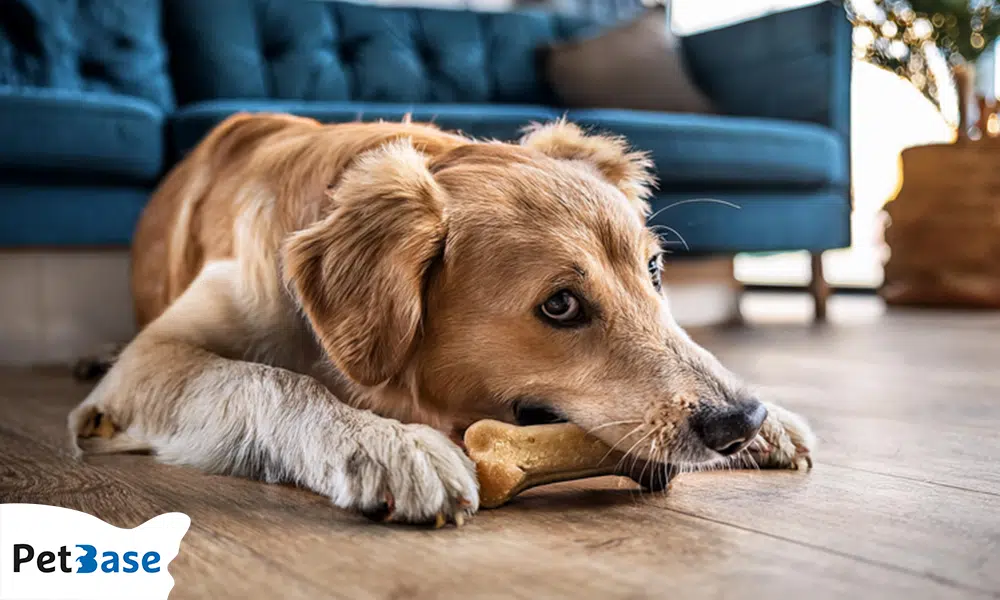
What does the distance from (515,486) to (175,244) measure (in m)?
1.22

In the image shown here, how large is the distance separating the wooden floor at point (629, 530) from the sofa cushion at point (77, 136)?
1222mm

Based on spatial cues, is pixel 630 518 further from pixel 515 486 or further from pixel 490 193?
pixel 490 193

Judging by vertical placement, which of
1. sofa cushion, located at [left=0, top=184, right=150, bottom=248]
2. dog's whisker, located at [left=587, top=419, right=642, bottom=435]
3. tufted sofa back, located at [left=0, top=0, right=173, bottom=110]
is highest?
tufted sofa back, located at [left=0, top=0, right=173, bottom=110]

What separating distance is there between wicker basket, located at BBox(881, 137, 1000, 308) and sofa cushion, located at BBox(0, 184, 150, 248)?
3.79 meters

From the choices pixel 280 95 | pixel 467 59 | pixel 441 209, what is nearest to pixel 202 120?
pixel 280 95

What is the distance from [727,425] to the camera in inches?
48.6

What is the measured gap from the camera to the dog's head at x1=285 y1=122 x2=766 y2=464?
52.9 inches

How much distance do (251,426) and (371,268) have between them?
297 mm

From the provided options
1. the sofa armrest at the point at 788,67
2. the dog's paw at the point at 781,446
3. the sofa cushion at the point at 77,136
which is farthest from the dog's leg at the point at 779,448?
the sofa armrest at the point at 788,67

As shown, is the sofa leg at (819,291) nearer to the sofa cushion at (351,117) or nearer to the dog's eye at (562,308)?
the sofa cushion at (351,117)

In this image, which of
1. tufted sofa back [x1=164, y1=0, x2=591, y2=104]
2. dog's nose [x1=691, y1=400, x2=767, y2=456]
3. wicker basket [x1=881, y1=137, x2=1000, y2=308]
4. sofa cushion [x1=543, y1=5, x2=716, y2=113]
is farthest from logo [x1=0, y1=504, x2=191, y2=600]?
wicker basket [x1=881, y1=137, x2=1000, y2=308]

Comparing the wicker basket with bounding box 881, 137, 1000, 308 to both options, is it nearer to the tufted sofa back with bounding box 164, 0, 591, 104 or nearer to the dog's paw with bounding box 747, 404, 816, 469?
the tufted sofa back with bounding box 164, 0, 591, 104

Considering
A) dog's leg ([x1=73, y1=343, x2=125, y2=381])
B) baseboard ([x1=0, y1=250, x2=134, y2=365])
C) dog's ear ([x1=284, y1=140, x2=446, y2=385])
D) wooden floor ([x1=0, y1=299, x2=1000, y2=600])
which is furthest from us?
baseboard ([x1=0, y1=250, x2=134, y2=365])

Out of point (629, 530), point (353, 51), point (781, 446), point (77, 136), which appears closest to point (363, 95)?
point (353, 51)
